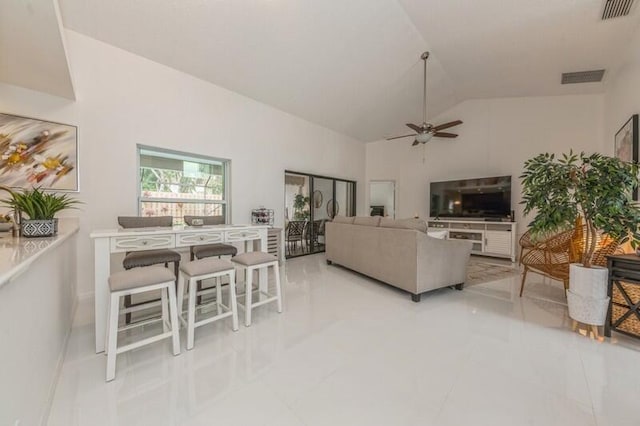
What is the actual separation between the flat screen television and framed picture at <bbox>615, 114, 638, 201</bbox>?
179 centimetres

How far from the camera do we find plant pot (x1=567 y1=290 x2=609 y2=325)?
7.09 ft

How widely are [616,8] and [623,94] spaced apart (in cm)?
144

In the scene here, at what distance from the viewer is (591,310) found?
2.18 metres

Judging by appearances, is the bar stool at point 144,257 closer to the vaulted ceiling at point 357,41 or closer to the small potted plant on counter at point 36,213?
the small potted plant on counter at point 36,213

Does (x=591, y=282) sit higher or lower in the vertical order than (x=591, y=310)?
higher

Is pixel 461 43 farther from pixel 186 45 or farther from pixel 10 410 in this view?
pixel 10 410

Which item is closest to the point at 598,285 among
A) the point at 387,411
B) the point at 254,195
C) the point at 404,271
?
the point at 404,271

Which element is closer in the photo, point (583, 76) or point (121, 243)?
point (121, 243)

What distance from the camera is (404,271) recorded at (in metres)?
3.06

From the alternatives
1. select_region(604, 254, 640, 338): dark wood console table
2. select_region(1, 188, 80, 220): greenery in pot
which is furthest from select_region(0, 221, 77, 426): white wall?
select_region(604, 254, 640, 338): dark wood console table

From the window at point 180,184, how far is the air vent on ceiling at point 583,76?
590 centimetres

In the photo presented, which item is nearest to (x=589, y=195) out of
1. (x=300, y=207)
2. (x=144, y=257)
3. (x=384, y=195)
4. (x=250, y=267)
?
(x=250, y=267)

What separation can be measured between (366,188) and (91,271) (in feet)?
20.6

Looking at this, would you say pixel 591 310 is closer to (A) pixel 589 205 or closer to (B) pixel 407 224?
(A) pixel 589 205
